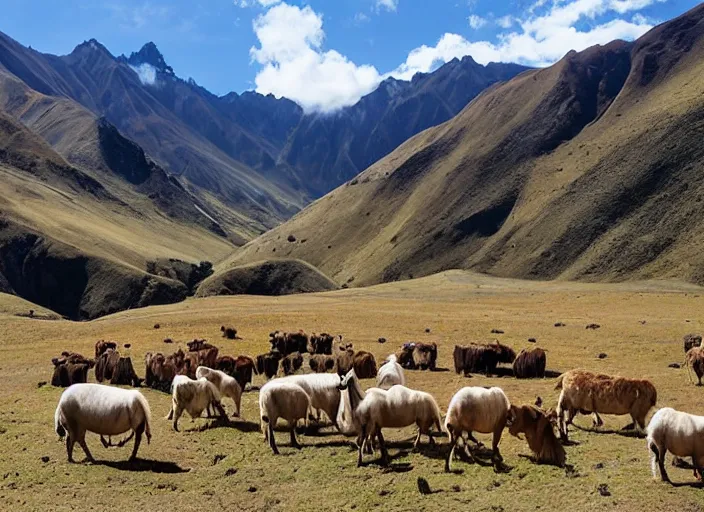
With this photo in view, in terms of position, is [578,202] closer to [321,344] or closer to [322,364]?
[321,344]

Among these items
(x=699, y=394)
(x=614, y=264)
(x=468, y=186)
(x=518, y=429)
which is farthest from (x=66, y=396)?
(x=468, y=186)

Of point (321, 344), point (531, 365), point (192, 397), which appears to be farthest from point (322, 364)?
point (192, 397)

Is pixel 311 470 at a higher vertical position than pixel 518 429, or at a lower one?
lower

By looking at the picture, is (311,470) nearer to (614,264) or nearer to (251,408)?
(251,408)

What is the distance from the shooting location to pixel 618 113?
596 ft

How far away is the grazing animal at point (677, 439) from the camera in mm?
14492

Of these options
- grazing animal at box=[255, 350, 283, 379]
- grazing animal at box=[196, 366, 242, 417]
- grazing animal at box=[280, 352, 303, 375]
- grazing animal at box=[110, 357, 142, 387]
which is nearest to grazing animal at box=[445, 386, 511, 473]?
grazing animal at box=[196, 366, 242, 417]

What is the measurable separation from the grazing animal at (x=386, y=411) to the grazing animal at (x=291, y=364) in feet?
50.1

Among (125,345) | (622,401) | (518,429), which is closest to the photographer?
(518,429)

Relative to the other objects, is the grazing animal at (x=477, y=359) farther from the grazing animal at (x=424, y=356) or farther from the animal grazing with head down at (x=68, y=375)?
the animal grazing with head down at (x=68, y=375)

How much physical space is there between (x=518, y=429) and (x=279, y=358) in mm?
19822

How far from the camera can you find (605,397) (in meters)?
19.2

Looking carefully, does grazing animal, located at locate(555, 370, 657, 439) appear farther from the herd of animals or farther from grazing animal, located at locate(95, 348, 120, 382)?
grazing animal, located at locate(95, 348, 120, 382)

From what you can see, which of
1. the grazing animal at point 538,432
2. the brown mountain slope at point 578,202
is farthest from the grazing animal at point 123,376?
the brown mountain slope at point 578,202
